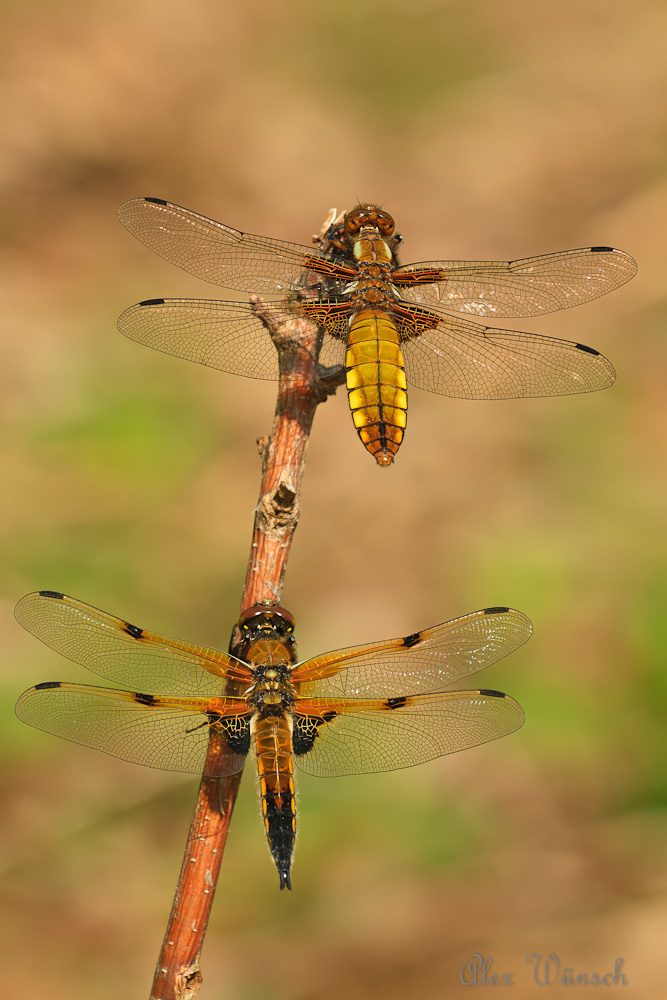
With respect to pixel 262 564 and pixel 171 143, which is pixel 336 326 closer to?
pixel 262 564

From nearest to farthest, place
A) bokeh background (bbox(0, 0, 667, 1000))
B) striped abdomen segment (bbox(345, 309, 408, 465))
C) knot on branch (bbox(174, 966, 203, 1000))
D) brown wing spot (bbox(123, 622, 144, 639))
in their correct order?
1. knot on branch (bbox(174, 966, 203, 1000))
2. brown wing spot (bbox(123, 622, 144, 639))
3. striped abdomen segment (bbox(345, 309, 408, 465))
4. bokeh background (bbox(0, 0, 667, 1000))

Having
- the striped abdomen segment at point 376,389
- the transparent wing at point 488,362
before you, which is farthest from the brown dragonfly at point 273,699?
the transparent wing at point 488,362

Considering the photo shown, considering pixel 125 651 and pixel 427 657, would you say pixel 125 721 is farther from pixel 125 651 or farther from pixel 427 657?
pixel 427 657

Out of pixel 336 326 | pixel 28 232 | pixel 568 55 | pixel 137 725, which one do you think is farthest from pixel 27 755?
pixel 568 55

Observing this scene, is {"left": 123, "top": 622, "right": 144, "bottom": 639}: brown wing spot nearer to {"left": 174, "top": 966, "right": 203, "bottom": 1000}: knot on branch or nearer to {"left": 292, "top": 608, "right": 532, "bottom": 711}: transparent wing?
{"left": 292, "top": 608, "right": 532, "bottom": 711}: transparent wing

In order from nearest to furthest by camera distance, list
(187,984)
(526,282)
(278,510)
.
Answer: (187,984), (278,510), (526,282)

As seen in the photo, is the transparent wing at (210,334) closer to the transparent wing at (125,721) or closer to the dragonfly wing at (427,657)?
the dragonfly wing at (427,657)

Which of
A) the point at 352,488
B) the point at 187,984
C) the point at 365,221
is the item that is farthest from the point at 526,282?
the point at 352,488
